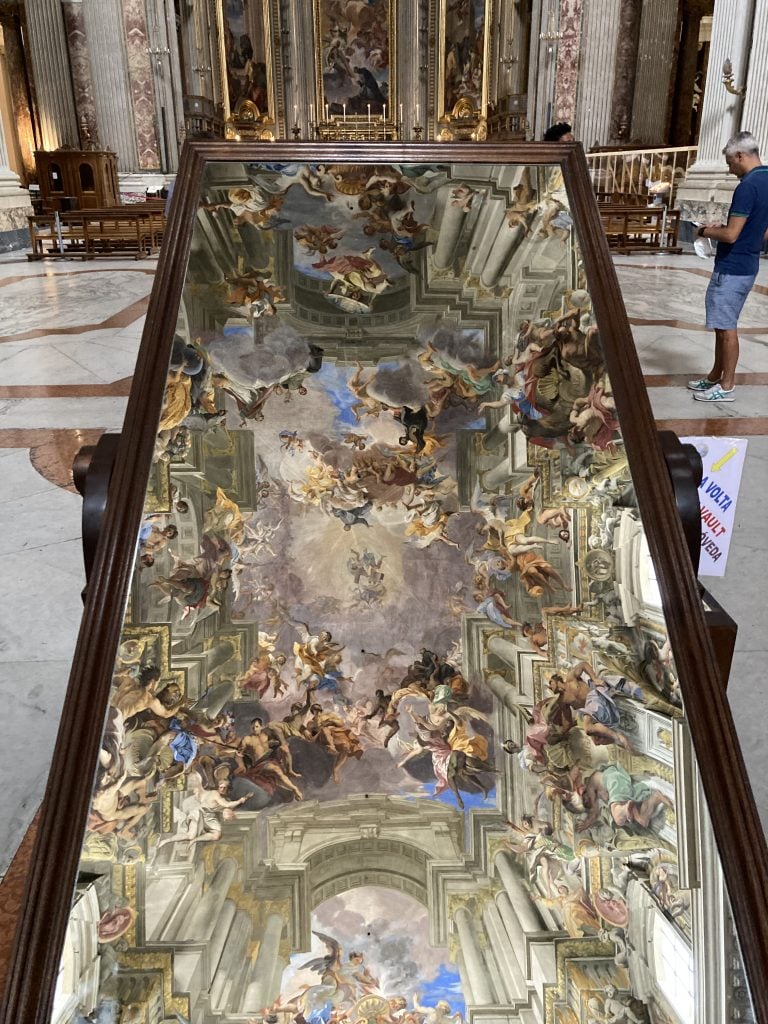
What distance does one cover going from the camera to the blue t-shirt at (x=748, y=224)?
4.64 meters

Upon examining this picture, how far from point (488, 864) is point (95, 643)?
0.78 m

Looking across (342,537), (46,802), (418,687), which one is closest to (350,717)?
(418,687)

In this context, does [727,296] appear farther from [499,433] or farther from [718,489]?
[499,433]

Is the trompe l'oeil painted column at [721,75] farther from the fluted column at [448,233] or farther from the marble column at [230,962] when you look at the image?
the marble column at [230,962]

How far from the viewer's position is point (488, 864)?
138cm

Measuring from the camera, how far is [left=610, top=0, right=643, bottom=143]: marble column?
18188mm

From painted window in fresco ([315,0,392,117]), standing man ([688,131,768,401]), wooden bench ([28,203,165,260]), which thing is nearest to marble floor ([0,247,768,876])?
standing man ([688,131,768,401])

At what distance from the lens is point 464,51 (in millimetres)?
21000

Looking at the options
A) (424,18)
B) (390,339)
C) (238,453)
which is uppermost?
(424,18)

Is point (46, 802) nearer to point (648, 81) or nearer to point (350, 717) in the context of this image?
point (350, 717)

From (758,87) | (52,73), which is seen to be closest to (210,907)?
(758,87)

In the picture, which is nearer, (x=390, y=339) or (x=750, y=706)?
(x=390, y=339)

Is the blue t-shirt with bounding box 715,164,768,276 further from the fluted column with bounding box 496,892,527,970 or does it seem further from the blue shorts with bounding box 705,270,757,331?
the fluted column with bounding box 496,892,527,970

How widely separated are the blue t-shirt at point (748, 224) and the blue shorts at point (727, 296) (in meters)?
0.04
